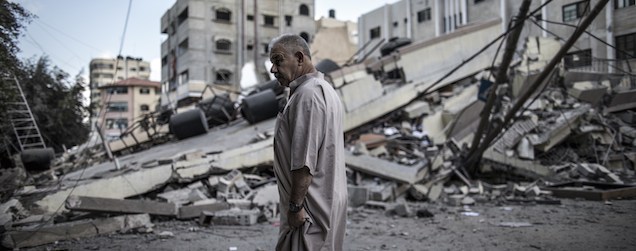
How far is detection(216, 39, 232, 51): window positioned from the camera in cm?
3136

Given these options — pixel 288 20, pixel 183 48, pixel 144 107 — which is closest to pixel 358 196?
pixel 183 48

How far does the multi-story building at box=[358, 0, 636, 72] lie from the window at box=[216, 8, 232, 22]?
403 inches

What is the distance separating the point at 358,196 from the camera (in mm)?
7777

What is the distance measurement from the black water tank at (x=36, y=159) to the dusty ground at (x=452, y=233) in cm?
546

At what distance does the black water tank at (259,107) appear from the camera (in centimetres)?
1080

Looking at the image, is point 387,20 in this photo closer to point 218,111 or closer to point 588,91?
point 588,91

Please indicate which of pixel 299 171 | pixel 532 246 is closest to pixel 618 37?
pixel 532 246

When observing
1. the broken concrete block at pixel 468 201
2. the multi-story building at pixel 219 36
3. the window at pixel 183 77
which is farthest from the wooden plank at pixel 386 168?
the window at pixel 183 77

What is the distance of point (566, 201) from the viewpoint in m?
7.47

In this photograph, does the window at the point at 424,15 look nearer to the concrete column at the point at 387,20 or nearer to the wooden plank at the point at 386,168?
the concrete column at the point at 387,20

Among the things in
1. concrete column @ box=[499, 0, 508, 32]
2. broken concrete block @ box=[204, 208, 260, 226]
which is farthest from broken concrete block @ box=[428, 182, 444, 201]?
concrete column @ box=[499, 0, 508, 32]

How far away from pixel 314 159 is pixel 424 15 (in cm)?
2744

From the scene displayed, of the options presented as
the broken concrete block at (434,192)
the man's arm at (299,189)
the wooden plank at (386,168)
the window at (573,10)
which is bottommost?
the broken concrete block at (434,192)

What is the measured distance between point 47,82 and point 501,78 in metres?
10.1
